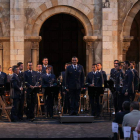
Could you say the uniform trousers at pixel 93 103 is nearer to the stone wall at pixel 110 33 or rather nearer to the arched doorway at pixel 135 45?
the stone wall at pixel 110 33

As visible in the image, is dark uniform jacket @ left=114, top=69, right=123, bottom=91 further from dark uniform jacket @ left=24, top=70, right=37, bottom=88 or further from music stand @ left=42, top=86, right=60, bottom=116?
dark uniform jacket @ left=24, top=70, right=37, bottom=88

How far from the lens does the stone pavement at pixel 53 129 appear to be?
11992 mm

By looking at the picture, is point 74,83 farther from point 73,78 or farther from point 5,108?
point 5,108

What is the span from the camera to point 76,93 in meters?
15.1

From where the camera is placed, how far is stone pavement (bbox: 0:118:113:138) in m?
12.0

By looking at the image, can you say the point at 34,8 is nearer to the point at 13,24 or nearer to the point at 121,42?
the point at 13,24

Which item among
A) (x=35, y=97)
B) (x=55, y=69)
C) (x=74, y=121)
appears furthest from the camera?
(x=55, y=69)

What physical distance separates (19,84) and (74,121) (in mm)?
2139

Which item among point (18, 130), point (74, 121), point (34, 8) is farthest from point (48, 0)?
point (18, 130)

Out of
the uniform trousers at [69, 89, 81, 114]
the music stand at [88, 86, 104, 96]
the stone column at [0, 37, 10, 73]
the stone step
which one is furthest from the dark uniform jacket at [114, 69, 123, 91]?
the stone column at [0, 37, 10, 73]

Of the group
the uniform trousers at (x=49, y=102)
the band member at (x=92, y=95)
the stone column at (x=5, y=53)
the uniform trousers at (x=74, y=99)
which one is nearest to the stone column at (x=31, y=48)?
the stone column at (x=5, y=53)

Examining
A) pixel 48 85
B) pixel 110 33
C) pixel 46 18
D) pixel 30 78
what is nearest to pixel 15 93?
pixel 30 78

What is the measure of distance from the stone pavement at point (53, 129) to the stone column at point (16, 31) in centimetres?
548

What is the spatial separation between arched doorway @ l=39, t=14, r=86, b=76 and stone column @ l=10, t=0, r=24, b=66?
622cm
